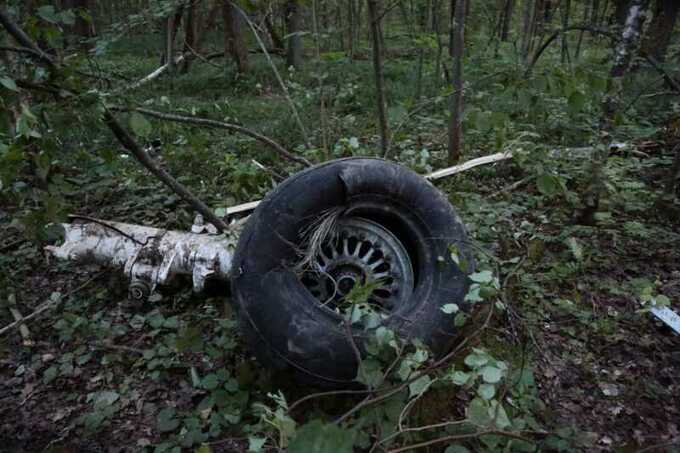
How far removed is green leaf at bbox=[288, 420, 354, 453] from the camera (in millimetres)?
1159

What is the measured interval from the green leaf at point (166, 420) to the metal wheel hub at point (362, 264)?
89 centimetres

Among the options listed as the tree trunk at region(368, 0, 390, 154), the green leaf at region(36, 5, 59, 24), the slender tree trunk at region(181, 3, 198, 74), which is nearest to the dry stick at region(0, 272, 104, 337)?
the green leaf at region(36, 5, 59, 24)

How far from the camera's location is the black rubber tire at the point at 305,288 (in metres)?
2.33

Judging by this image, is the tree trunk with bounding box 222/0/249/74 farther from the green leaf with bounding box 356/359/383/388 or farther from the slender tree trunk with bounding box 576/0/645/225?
the green leaf with bounding box 356/359/383/388

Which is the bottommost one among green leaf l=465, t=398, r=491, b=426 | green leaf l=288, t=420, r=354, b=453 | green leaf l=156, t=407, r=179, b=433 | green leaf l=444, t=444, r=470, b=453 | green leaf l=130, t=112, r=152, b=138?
green leaf l=156, t=407, r=179, b=433

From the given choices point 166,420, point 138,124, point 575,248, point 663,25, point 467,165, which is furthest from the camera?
point 663,25

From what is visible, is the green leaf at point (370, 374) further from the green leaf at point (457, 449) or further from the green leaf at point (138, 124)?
the green leaf at point (138, 124)

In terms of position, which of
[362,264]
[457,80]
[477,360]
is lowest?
[362,264]

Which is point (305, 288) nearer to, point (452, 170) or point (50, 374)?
point (50, 374)

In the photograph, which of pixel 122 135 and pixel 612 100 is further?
pixel 612 100

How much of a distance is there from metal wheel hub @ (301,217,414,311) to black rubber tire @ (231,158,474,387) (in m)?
0.08

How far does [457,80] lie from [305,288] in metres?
3.09

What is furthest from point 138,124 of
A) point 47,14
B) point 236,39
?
point 236,39

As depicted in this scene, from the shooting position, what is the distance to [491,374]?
171cm
